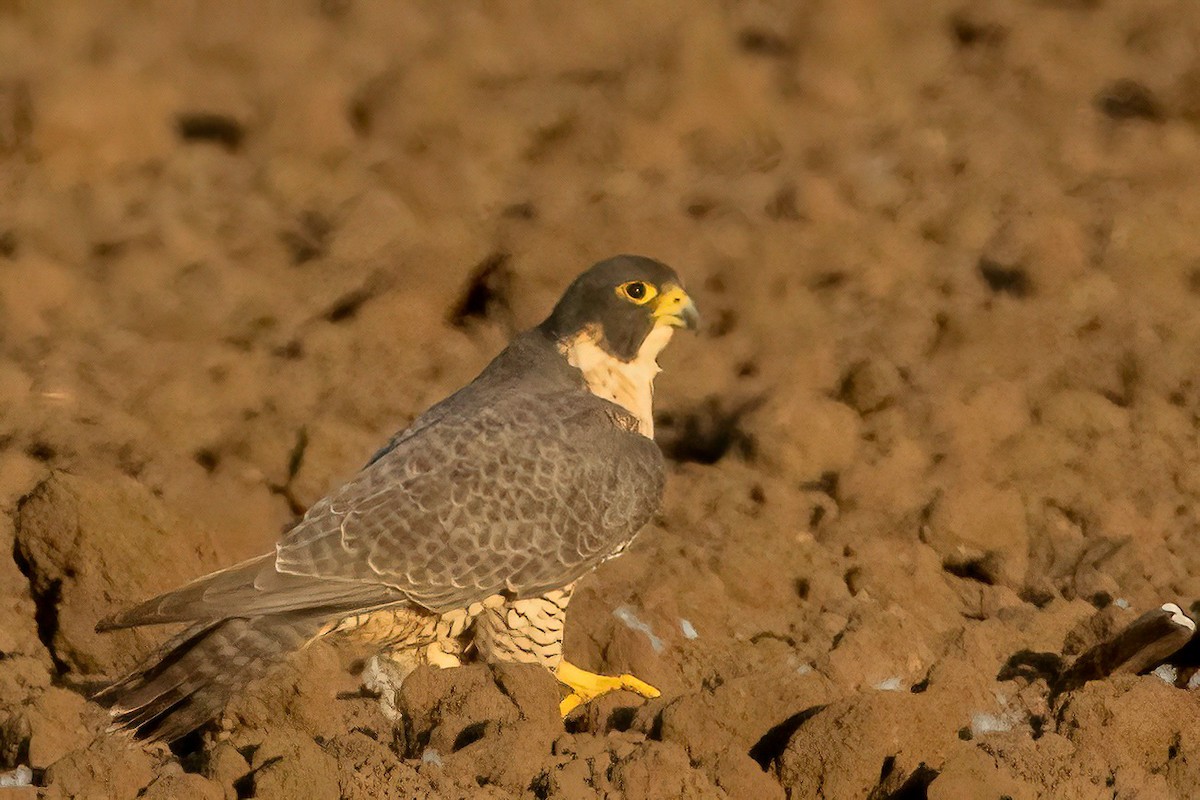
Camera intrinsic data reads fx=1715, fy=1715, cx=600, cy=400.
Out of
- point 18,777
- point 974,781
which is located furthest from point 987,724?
point 18,777

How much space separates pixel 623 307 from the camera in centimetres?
592

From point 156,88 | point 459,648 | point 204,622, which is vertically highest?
point 204,622

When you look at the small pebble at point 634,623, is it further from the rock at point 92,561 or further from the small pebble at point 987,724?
the rock at point 92,561

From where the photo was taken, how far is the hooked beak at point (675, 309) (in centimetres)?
598

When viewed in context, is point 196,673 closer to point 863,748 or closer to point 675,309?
point 863,748

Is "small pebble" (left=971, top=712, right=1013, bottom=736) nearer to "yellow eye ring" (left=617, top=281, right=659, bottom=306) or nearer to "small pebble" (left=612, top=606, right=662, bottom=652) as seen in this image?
"small pebble" (left=612, top=606, right=662, bottom=652)

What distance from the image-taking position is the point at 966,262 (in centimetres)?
839

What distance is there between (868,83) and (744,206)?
7.20 ft

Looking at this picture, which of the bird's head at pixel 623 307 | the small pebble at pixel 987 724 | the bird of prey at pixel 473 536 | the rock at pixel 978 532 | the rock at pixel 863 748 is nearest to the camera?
the rock at pixel 863 748

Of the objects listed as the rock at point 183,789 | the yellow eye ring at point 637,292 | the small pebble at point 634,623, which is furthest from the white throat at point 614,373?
the rock at point 183,789

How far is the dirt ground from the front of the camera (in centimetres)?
489

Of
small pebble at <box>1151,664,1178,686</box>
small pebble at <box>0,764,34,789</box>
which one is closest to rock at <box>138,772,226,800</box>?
small pebble at <box>0,764,34,789</box>

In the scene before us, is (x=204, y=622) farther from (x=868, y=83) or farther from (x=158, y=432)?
(x=868, y=83)

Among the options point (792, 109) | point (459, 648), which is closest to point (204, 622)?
point (459, 648)
